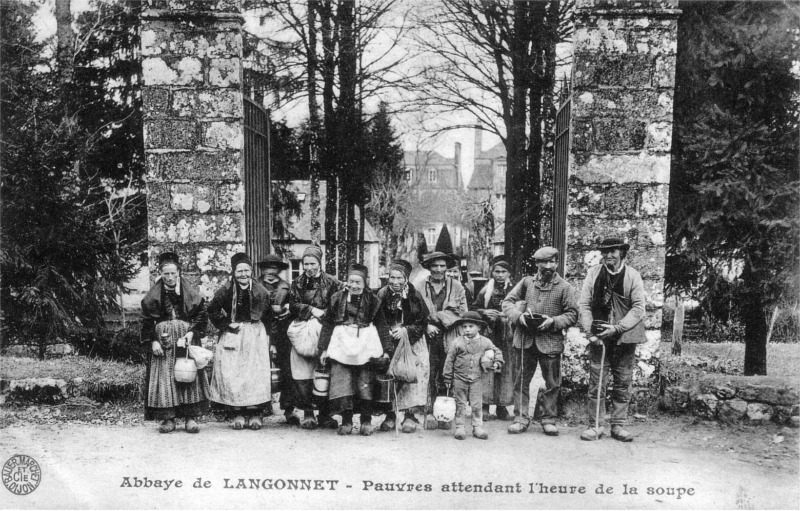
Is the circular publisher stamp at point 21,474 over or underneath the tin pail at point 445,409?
underneath

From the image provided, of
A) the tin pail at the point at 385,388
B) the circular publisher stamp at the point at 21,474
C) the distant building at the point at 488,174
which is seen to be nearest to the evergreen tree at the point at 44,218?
the circular publisher stamp at the point at 21,474

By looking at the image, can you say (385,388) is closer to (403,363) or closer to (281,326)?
(403,363)

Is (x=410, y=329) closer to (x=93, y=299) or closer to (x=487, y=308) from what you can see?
(x=487, y=308)

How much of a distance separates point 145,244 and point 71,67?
10.2 feet

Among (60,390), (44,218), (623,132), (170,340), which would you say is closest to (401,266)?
(170,340)

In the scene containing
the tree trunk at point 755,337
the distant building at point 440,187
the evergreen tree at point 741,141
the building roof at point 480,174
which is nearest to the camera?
the evergreen tree at point 741,141

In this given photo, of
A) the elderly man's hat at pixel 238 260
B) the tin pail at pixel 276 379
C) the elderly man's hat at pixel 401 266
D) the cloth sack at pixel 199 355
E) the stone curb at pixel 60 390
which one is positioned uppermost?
the elderly man's hat at pixel 238 260

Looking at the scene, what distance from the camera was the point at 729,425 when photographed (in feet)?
18.0

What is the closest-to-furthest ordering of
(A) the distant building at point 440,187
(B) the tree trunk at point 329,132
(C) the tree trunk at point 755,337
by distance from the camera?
(C) the tree trunk at point 755,337, (B) the tree trunk at point 329,132, (A) the distant building at point 440,187

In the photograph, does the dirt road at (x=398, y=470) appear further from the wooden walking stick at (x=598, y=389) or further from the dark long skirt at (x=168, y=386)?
the dark long skirt at (x=168, y=386)

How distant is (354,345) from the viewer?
546 cm

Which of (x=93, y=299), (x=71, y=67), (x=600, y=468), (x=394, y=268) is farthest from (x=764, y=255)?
(x=71, y=67)

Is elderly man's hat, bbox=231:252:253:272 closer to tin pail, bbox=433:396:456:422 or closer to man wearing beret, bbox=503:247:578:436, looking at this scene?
tin pail, bbox=433:396:456:422

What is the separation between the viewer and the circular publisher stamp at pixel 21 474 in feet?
14.1
